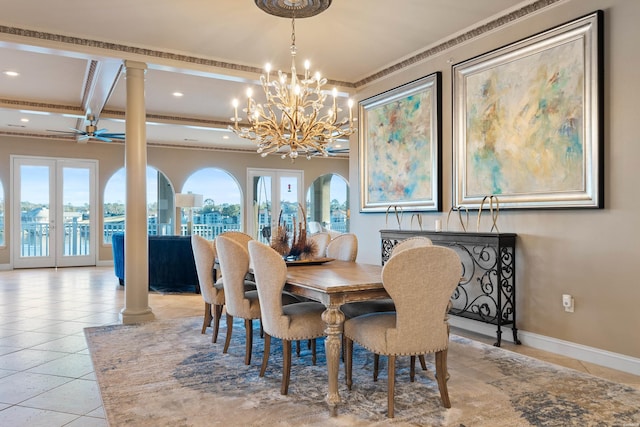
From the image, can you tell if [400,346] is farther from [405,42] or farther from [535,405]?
[405,42]

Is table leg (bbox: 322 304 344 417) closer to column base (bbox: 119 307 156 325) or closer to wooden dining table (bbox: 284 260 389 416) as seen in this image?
wooden dining table (bbox: 284 260 389 416)

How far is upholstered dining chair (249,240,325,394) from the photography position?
2740mm

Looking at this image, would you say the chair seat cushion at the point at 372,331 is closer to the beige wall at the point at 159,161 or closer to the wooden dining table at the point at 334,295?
the wooden dining table at the point at 334,295

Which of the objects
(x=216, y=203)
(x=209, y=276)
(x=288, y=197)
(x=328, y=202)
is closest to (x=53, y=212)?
(x=216, y=203)

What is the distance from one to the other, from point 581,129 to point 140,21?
3.67m

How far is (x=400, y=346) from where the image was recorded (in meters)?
2.44

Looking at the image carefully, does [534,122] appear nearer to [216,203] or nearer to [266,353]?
[266,353]

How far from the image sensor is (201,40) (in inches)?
173

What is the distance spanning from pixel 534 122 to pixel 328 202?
903cm

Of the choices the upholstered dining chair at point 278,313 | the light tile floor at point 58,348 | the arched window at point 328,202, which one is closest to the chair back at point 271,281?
the upholstered dining chair at point 278,313

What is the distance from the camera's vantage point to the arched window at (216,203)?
11.0 m

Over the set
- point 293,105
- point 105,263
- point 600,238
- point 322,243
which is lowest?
point 105,263

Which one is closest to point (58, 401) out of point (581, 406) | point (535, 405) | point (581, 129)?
point (535, 405)

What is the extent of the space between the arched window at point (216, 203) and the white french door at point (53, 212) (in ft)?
7.53
